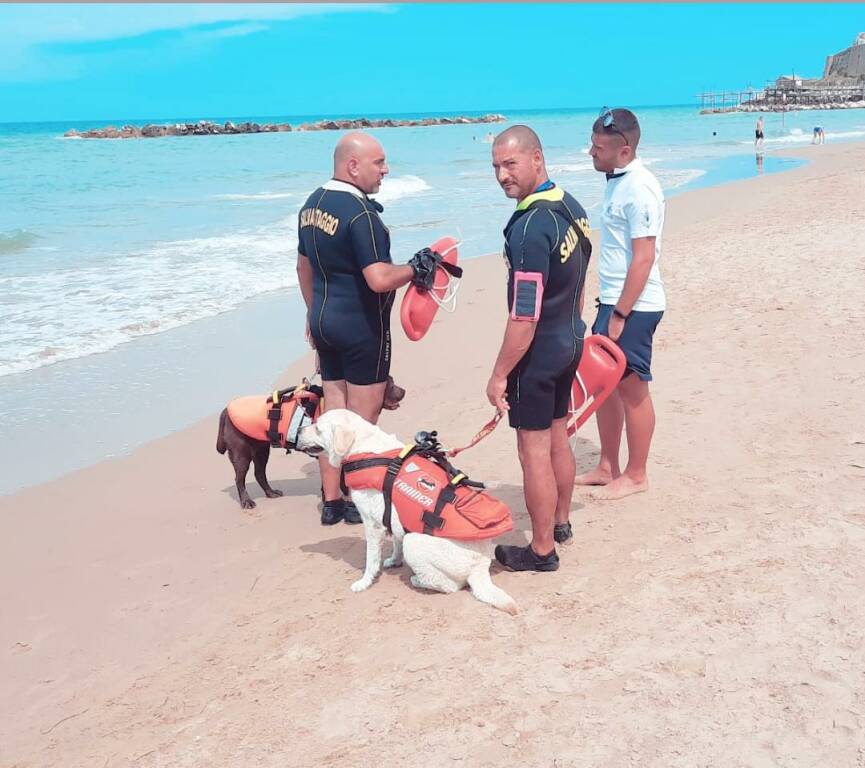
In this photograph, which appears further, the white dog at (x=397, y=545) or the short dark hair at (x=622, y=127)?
the short dark hair at (x=622, y=127)

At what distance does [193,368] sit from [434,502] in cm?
484

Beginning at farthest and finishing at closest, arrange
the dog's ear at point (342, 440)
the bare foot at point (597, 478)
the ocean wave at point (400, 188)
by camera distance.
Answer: the ocean wave at point (400, 188)
the bare foot at point (597, 478)
the dog's ear at point (342, 440)

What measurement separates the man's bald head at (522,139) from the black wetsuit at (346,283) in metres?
1.00

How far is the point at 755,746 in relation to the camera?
107 inches

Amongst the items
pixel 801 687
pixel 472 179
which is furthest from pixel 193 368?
pixel 472 179

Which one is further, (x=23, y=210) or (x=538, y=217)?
(x=23, y=210)

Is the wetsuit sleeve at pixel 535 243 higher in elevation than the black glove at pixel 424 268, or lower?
higher

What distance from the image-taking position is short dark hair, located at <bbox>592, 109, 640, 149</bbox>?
165 inches

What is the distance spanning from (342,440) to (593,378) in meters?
1.34

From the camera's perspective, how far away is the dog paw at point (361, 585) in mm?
3998

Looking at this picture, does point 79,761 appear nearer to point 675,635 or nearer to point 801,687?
point 675,635

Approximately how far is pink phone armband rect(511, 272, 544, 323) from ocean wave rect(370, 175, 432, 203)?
18430mm

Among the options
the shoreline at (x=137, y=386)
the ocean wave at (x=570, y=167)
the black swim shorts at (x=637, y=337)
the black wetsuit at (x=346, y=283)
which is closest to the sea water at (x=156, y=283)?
the shoreline at (x=137, y=386)

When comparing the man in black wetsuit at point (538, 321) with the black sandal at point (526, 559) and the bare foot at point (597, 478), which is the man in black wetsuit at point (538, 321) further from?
the bare foot at point (597, 478)
